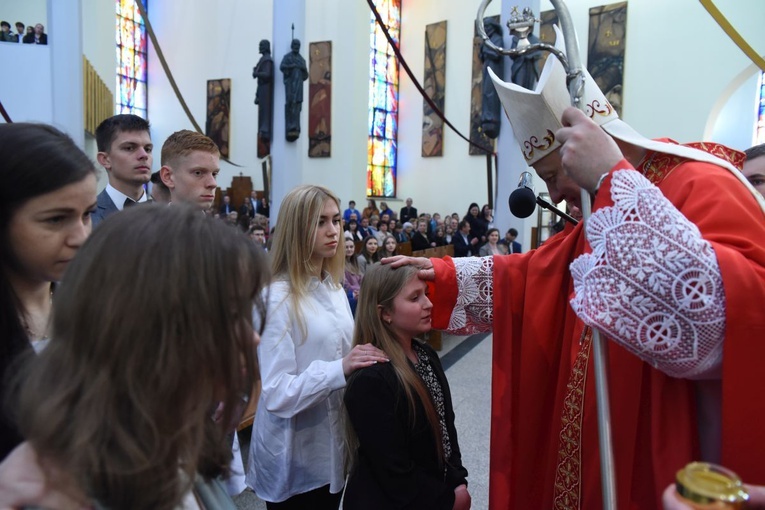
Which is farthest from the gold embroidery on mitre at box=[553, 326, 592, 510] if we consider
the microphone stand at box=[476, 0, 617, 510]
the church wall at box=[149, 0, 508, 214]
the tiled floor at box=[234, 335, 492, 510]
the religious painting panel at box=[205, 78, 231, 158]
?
the religious painting panel at box=[205, 78, 231, 158]

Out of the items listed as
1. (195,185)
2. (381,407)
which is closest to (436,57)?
(195,185)

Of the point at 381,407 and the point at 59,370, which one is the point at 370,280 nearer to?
the point at 381,407

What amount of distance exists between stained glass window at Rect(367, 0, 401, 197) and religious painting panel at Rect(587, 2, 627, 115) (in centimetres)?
554

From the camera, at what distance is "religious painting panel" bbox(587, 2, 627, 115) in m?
13.8

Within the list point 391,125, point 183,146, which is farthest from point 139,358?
point 391,125

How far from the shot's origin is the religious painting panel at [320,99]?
46.8ft

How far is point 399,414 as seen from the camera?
5.70 ft

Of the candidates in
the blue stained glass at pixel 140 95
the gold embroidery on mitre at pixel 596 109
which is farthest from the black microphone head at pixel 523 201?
the blue stained glass at pixel 140 95

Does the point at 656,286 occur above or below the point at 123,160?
below

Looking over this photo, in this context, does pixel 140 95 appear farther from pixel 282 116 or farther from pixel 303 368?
pixel 303 368

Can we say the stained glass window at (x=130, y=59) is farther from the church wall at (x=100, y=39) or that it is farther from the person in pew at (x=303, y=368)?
the person in pew at (x=303, y=368)

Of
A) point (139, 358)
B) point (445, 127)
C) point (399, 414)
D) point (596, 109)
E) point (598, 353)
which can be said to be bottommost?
point (399, 414)

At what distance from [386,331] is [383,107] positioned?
612 inches

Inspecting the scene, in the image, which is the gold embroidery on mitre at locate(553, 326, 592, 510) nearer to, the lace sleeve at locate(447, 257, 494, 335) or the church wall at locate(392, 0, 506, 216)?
the lace sleeve at locate(447, 257, 494, 335)
